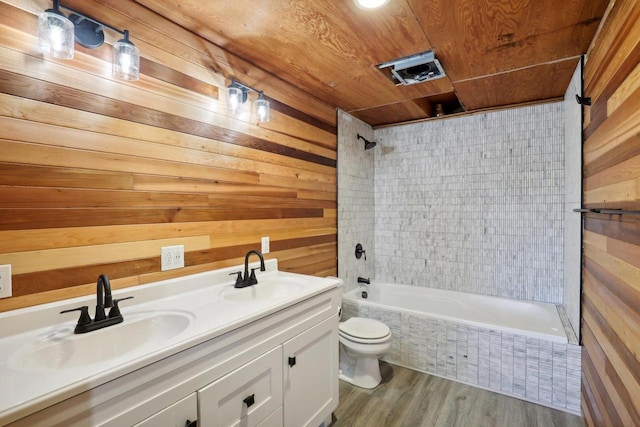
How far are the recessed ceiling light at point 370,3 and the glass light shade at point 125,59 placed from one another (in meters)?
1.09

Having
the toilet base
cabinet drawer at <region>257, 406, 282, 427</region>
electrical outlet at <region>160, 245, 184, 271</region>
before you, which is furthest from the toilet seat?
electrical outlet at <region>160, 245, 184, 271</region>

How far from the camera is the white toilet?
7.73 feet

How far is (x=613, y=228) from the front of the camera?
1472 mm

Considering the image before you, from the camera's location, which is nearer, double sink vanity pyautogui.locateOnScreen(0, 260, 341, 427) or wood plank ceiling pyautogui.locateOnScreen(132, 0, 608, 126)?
double sink vanity pyautogui.locateOnScreen(0, 260, 341, 427)

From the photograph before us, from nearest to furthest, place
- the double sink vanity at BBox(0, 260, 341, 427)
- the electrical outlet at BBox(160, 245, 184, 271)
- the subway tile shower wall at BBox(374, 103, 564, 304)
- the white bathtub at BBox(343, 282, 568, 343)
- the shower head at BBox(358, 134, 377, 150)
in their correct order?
the double sink vanity at BBox(0, 260, 341, 427), the electrical outlet at BBox(160, 245, 184, 271), the white bathtub at BBox(343, 282, 568, 343), the subway tile shower wall at BBox(374, 103, 564, 304), the shower head at BBox(358, 134, 377, 150)

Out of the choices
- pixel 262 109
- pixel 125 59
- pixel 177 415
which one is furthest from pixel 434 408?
pixel 125 59

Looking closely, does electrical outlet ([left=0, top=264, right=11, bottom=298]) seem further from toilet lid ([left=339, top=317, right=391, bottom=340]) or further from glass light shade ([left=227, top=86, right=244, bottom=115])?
toilet lid ([left=339, top=317, right=391, bottom=340])

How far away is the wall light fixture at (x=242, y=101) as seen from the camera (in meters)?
1.92

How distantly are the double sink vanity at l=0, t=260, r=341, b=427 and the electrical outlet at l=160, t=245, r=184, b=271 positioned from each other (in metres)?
0.08

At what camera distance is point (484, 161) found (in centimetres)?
317

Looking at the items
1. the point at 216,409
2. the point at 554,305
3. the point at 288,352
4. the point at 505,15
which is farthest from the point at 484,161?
the point at 216,409

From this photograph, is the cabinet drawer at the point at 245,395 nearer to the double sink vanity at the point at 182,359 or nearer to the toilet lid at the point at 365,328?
the double sink vanity at the point at 182,359

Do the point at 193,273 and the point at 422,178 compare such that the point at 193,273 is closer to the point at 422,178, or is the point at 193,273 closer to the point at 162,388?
the point at 162,388

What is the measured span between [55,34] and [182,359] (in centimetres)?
131
